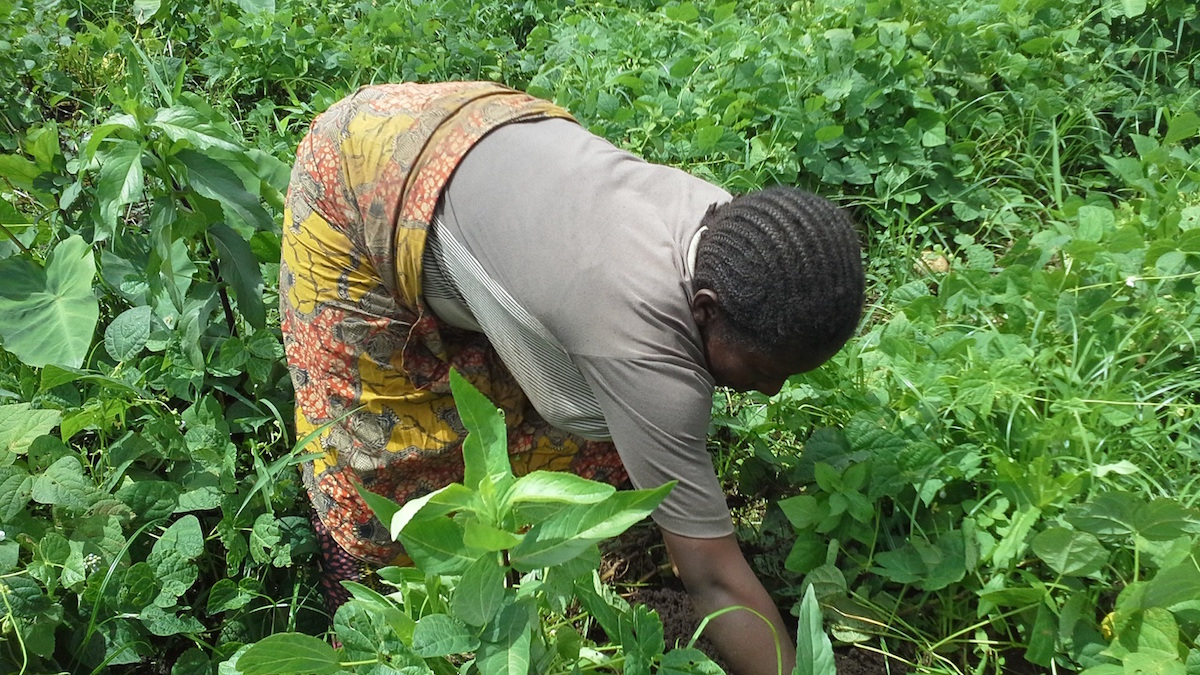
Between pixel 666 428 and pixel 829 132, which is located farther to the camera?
pixel 829 132

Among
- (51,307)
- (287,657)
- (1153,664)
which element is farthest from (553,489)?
(51,307)

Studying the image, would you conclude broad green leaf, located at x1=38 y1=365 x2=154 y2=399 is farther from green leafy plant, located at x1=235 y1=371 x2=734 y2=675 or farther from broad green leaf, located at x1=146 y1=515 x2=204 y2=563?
green leafy plant, located at x1=235 y1=371 x2=734 y2=675

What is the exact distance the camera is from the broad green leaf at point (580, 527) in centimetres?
108

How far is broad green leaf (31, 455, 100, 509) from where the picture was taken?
175cm

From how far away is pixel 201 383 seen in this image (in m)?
2.04

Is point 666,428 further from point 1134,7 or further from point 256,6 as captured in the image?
point 256,6

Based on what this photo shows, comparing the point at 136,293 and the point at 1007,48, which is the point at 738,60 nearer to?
the point at 1007,48

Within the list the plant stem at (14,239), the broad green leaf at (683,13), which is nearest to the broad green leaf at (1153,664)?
the plant stem at (14,239)

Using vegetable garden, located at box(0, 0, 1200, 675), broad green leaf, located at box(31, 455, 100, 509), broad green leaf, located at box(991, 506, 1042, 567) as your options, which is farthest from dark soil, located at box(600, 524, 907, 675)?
broad green leaf, located at box(31, 455, 100, 509)

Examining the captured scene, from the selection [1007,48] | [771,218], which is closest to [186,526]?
[771,218]

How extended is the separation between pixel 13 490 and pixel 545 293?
3.45ft

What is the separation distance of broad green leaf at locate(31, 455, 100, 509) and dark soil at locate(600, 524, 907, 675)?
102 cm

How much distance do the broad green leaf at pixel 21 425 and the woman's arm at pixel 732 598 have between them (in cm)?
118

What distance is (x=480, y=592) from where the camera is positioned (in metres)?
1.18
